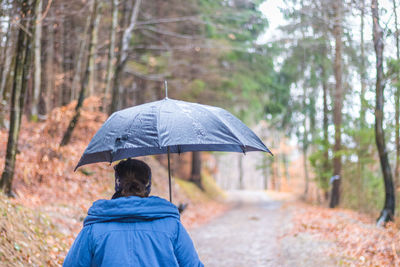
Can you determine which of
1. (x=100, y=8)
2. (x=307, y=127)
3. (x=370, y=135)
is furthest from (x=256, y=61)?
(x=100, y=8)

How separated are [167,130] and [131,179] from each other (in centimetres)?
82

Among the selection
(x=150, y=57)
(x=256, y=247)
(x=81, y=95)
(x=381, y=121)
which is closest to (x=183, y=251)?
(x=256, y=247)

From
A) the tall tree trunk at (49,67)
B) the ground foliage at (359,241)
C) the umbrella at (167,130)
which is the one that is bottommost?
the ground foliage at (359,241)

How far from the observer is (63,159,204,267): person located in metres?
2.34

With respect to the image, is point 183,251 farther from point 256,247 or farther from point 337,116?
point 337,116

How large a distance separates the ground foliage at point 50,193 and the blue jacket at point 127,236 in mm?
3234

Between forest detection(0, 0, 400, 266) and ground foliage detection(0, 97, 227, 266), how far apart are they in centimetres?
6

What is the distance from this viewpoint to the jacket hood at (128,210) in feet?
7.75

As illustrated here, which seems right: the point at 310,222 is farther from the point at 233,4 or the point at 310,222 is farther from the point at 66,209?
the point at 233,4

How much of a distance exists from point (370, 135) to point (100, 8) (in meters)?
9.83

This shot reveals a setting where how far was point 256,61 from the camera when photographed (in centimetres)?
2188

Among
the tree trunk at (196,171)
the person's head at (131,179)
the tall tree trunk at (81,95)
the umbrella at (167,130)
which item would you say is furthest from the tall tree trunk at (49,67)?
the person's head at (131,179)

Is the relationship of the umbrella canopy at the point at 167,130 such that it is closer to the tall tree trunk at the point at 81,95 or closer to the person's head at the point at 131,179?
the person's head at the point at 131,179

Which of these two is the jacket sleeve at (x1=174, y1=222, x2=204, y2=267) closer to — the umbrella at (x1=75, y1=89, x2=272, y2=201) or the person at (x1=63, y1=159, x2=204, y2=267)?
the person at (x1=63, y1=159, x2=204, y2=267)
